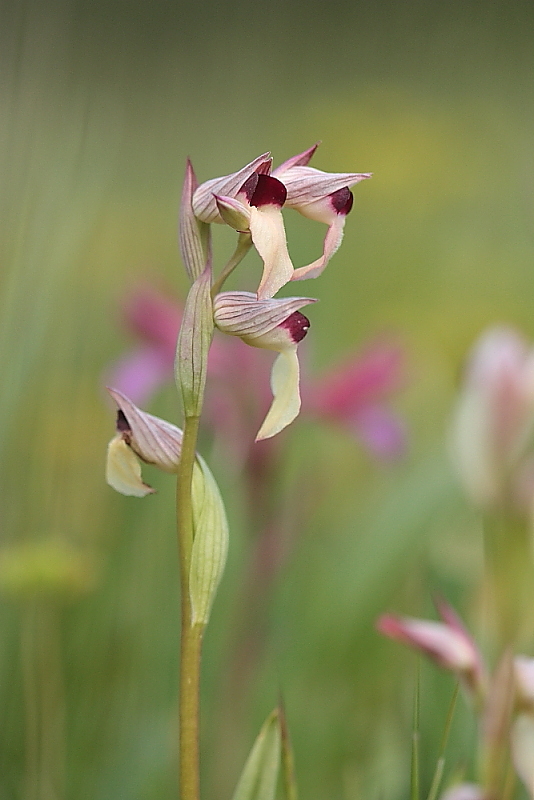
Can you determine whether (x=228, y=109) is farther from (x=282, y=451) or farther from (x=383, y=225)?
(x=282, y=451)

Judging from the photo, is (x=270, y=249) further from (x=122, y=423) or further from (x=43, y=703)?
(x=43, y=703)

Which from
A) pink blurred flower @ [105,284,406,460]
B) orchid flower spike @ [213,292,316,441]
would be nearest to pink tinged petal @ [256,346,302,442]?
orchid flower spike @ [213,292,316,441]

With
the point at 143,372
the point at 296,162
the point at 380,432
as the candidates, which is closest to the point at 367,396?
the point at 380,432

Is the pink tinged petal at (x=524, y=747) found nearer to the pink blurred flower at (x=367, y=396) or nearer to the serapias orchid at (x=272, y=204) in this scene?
the serapias orchid at (x=272, y=204)

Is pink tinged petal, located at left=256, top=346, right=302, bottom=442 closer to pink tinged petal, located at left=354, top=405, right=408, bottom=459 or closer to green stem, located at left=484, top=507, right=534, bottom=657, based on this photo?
green stem, located at left=484, top=507, right=534, bottom=657

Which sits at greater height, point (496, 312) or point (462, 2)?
point (462, 2)

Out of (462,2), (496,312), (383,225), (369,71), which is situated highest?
(462,2)

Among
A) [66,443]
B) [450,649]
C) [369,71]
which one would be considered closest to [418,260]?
[369,71]

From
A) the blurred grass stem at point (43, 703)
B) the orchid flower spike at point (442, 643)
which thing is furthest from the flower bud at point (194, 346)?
the blurred grass stem at point (43, 703)
